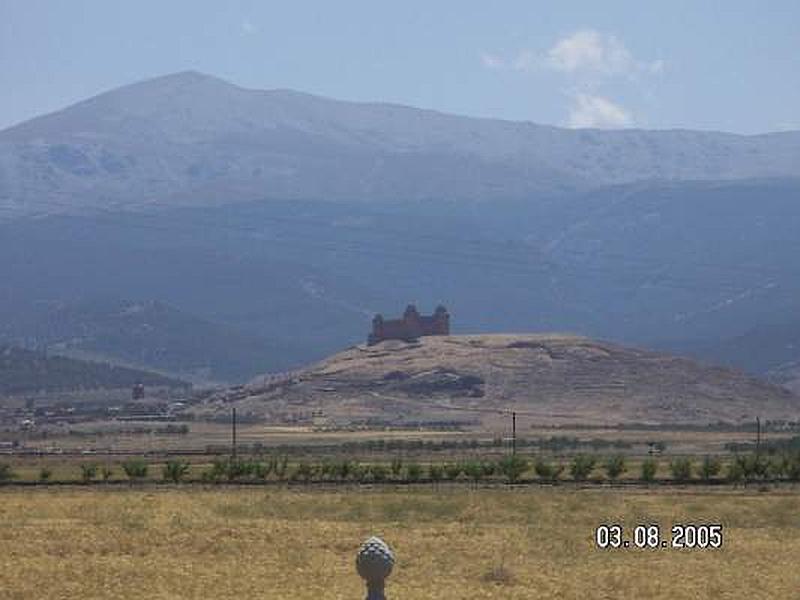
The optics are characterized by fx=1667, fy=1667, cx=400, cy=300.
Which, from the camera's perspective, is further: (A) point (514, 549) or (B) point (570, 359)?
(B) point (570, 359)

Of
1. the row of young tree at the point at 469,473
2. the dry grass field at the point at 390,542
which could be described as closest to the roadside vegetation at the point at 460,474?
the row of young tree at the point at 469,473

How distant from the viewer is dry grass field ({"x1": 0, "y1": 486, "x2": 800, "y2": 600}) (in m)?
34.5

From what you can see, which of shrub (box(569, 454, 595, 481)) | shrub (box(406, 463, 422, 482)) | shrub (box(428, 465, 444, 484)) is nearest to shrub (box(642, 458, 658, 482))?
shrub (box(569, 454, 595, 481))

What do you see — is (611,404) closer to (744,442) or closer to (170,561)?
(744,442)

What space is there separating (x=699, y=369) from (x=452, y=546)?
150 meters

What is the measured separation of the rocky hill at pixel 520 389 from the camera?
166m

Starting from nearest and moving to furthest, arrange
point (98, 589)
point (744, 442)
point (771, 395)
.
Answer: point (98, 589), point (744, 442), point (771, 395)

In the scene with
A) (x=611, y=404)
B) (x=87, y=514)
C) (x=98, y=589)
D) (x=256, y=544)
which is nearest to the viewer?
(x=98, y=589)

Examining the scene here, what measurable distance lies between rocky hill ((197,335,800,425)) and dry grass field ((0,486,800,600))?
101897 millimetres

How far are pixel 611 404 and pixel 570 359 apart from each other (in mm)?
19167

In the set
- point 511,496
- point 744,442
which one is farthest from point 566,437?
point 511,496

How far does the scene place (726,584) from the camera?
3550cm

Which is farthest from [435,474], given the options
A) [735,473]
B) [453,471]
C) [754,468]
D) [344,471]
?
[754,468]

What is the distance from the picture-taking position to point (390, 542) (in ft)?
139
